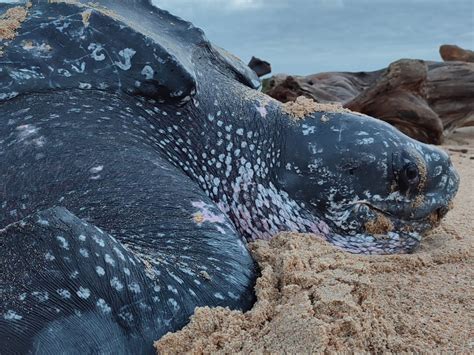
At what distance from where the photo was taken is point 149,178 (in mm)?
1465

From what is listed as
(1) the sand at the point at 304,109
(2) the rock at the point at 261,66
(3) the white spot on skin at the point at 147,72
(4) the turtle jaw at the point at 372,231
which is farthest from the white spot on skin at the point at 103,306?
(2) the rock at the point at 261,66

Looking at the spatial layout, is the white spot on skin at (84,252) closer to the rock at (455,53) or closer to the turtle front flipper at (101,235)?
the turtle front flipper at (101,235)

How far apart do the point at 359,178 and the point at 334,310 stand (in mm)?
754

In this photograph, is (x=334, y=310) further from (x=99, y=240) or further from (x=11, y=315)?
(x=11, y=315)

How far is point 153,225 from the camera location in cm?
136

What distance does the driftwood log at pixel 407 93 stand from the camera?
16.4ft

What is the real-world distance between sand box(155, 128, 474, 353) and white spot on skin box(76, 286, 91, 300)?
0.54 ft

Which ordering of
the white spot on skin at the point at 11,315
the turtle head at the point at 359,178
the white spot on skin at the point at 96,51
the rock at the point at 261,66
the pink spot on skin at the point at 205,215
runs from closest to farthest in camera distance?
the white spot on skin at the point at 11,315, the pink spot on skin at the point at 205,215, the white spot on skin at the point at 96,51, the turtle head at the point at 359,178, the rock at the point at 261,66

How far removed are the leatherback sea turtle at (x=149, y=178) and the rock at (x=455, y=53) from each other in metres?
5.22

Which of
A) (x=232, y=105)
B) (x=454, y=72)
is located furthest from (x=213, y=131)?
(x=454, y=72)

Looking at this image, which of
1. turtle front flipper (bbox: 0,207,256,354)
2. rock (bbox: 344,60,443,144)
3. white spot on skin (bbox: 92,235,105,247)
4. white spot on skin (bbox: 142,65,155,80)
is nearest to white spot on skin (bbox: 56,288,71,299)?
turtle front flipper (bbox: 0,207,256,354)

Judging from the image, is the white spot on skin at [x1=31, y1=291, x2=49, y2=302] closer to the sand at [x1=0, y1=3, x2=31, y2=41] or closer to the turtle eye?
the sand at [x1=0, y1=3, x2=31, y2=41]

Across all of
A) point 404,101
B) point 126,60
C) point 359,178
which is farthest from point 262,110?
point 404,101

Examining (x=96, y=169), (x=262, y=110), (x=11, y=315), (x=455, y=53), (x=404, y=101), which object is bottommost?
(x=11, y=315)
